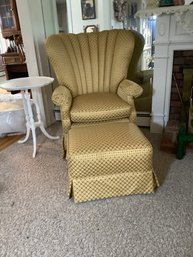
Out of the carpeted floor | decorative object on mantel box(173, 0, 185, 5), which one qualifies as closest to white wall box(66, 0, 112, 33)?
decorative object on mantel box(173, 0, 185, 5)

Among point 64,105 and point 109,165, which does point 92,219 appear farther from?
point 64,105

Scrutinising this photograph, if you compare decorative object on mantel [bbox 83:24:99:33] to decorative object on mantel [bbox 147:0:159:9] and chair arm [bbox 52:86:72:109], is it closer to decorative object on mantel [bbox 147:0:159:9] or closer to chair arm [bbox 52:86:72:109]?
decorative object on mantel [bbox 147:0:159:9]

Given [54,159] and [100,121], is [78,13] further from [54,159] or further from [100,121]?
[54,159]

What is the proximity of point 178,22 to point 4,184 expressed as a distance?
2018 mm

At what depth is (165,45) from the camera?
208cm

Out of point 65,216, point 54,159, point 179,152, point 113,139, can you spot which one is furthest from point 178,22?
point 65,216

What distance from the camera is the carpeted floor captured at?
119 cm

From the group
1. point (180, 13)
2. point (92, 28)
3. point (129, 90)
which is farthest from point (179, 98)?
point (92, 28)

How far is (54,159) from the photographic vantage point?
2062 mm

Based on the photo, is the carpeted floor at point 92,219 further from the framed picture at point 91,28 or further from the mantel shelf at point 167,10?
the framed picture at point 91,28

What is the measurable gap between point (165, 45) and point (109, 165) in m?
1.34

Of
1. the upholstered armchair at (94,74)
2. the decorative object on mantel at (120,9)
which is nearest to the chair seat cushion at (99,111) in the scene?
the upholstered armchair at (94,74)

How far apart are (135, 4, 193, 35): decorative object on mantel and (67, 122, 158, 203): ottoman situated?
109 cm

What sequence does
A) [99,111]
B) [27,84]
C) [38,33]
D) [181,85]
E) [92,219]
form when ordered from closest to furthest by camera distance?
[92,219] < [99,111] < [27,84] < [181,85] < [38,33]
